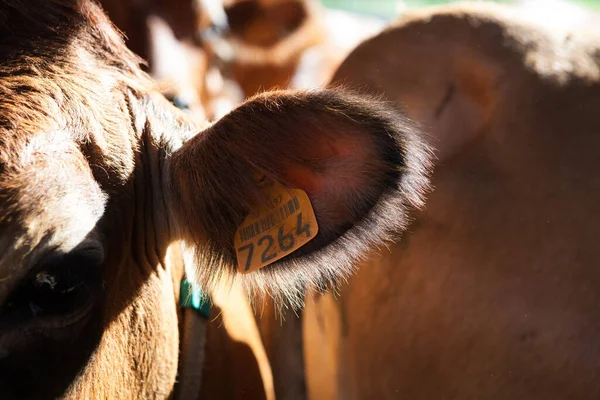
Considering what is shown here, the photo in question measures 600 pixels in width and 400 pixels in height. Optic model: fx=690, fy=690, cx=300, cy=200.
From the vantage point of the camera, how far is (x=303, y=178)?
1.24 m

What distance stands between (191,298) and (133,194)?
0.37 m

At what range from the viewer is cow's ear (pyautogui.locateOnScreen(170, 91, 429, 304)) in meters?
1.14

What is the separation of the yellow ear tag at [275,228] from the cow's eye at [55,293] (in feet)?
0.89

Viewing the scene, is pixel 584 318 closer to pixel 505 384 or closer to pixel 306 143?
pixel 505 384

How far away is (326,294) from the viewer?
1.91m

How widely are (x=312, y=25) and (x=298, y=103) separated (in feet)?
7.76

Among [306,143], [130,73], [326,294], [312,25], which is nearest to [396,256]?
[326,294]

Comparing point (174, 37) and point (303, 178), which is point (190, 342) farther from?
point (174, 37)

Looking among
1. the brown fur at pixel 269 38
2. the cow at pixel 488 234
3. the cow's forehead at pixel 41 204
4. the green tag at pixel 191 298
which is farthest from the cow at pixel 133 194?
the brown fur at pixel 269 38

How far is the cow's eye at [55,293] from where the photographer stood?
1076mm

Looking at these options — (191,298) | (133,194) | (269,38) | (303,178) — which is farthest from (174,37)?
(303,178)

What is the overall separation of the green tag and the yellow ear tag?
0.32 metres

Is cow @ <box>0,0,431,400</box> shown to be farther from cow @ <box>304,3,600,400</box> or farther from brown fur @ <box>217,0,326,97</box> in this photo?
brown fur @ <box>217,0,326,97</box>

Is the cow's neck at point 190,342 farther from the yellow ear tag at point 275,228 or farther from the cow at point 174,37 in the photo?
the cow at point 174,37
